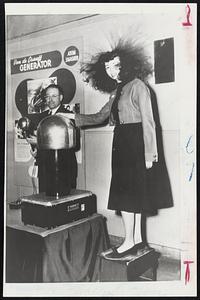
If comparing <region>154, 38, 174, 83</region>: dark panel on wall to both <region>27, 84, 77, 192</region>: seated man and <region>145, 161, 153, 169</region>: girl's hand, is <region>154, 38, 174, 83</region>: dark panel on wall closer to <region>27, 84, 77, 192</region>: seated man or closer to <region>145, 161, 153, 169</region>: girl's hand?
<region>145, 161, 153, 169</region>: girl's hand

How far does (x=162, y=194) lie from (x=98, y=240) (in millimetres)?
397

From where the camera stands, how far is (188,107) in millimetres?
1676

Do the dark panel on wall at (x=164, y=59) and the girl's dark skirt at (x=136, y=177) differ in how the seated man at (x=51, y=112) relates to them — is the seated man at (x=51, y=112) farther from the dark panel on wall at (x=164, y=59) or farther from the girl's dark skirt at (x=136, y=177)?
the dark panel on wall at (x=164, y=59)

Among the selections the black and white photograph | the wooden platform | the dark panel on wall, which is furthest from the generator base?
the dark panel on wall

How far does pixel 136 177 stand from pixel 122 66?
530 mm

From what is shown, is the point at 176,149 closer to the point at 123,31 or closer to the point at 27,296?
the point at 123,31

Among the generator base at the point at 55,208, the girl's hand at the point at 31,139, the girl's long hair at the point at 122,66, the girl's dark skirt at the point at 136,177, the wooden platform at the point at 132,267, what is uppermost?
the girl's long hair at the point at 122,66

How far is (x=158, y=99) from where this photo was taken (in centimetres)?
170

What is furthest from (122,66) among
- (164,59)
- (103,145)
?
(103,145)

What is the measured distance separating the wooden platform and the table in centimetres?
5

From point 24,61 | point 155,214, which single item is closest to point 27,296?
point 155,214

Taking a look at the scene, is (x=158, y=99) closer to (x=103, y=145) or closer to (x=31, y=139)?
(x=103, y=145)

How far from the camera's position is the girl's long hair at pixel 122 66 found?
171 cm

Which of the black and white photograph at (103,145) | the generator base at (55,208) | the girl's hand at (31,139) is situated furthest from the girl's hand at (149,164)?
the girl's hand at (31,139)
